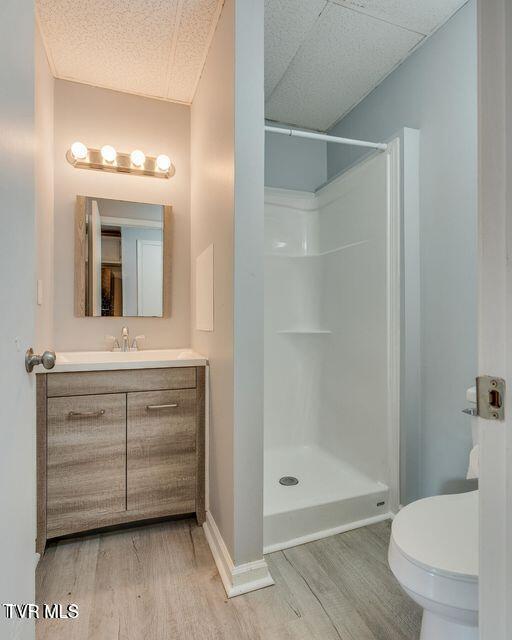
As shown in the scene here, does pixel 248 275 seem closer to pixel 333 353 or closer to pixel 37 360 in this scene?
pixel 37 360

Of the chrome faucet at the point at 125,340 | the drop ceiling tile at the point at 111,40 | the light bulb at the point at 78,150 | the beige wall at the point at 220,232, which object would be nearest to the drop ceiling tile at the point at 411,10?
the beige wall at the point at 220,232

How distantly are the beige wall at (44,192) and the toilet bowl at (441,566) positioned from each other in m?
1.70

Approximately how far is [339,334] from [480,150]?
197cm

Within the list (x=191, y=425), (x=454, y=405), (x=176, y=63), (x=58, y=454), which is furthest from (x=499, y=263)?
(x=176, y=63)

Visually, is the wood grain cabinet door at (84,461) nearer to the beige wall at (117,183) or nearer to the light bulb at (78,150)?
the beige wall at (117,183)

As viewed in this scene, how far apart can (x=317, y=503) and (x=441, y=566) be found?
0.90 metres

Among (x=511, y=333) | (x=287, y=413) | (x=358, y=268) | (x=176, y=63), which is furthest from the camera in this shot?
(x=287, y=413)

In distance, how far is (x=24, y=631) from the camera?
0.82m

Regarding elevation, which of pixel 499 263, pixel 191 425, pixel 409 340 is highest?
Answer: pixel 499 263

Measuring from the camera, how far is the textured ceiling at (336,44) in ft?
5.62

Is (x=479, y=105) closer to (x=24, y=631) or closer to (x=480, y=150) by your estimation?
(x=480, y=150)

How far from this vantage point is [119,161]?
7.43 feet

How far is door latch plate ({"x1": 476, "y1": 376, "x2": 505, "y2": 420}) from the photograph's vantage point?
20.7 inches

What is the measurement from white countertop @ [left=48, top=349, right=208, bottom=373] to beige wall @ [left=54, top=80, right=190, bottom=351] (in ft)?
0.32
